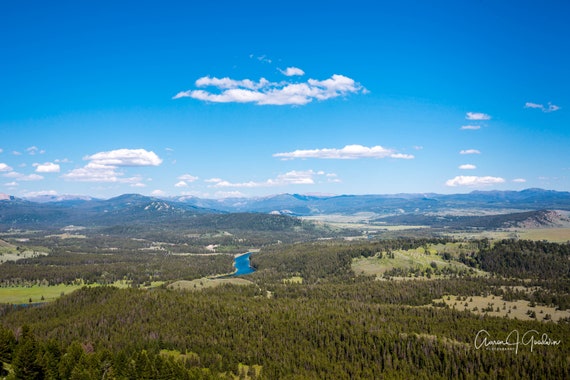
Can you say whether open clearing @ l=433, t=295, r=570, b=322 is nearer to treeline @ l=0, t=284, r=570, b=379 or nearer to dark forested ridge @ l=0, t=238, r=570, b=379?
dark forested ridge @ l=0, t=238, r=570, b=379

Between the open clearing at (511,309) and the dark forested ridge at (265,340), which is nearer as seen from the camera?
the dark forested ridge at (265,340)

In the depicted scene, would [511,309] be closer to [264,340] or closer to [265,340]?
[265,340]

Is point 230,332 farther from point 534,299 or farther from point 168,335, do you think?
point 534,299

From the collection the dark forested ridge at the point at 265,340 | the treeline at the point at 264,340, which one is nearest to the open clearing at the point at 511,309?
the dark forested ridge at the point at 265,340

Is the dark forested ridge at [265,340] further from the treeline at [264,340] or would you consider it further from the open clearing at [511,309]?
the open clearing at [511,309]

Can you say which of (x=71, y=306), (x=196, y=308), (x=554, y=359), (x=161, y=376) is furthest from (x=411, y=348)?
(x=71, y=306)

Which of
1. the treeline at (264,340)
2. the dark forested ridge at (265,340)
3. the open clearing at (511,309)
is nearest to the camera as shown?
the dark forested ridge at (265,340)
